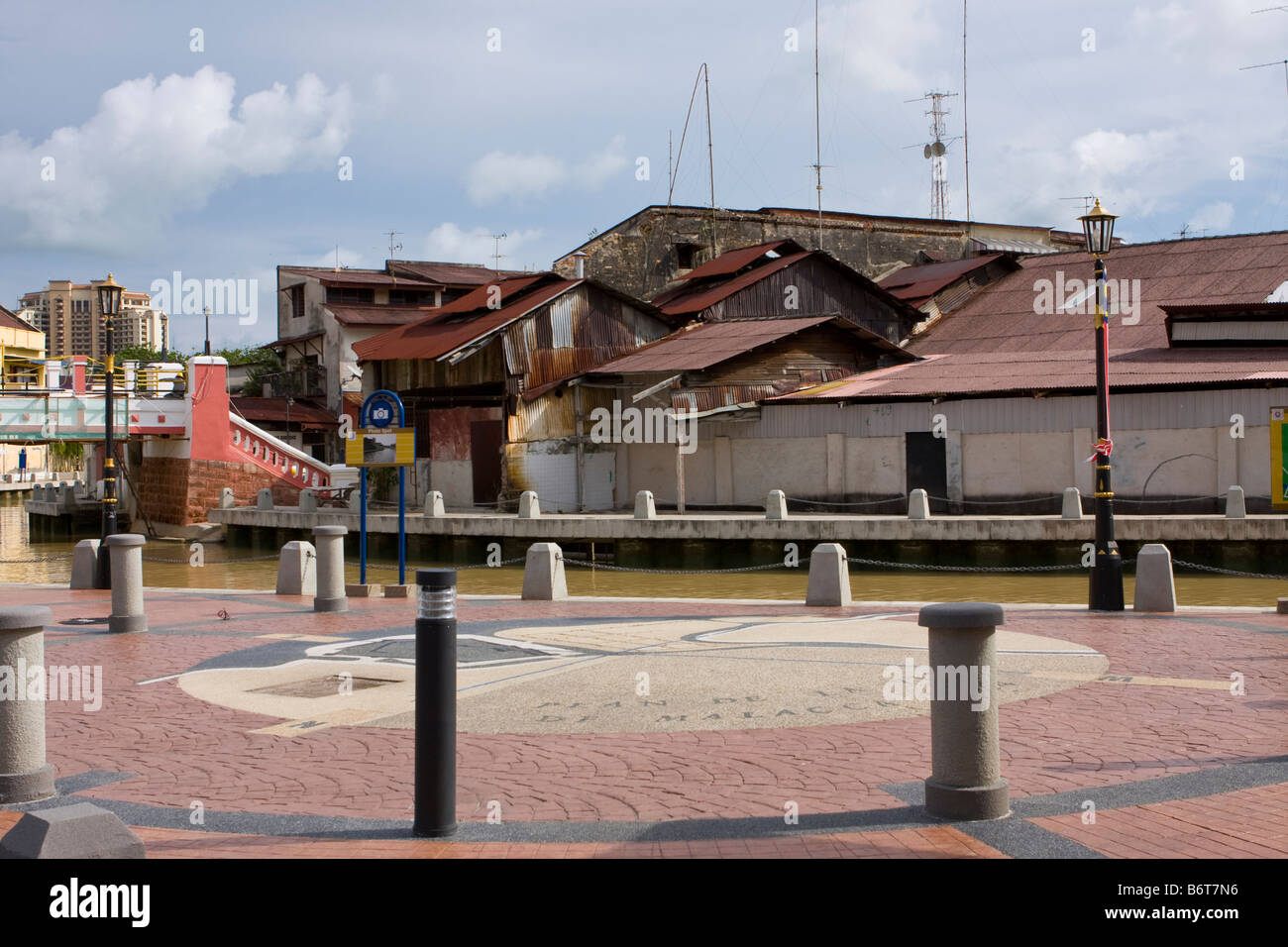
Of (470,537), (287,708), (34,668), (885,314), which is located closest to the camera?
(34,668)

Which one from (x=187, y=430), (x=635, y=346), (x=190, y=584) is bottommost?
(x=190, y=584)

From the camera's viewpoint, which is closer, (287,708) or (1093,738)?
(1093,738)

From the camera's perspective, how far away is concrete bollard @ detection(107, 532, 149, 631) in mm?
14359

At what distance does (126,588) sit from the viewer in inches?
570

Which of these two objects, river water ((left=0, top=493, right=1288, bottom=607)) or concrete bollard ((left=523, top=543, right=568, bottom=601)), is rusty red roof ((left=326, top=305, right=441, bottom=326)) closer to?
river water ((left=0, top=493, right=1288, bottom=607))

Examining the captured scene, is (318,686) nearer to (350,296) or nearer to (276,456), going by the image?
(276,456)

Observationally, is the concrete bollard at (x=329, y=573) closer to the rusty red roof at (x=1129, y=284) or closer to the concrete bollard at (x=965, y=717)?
the concrete bollard at (x=965, y=717)

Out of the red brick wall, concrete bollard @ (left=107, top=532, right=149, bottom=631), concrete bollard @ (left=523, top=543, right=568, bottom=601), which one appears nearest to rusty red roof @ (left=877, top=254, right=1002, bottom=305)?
the red brick wall

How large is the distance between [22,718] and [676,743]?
4.01m

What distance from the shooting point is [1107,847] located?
590 cm

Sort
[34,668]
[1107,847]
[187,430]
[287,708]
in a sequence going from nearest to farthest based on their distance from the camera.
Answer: [1107,847] → [34,668] → [287,708] → [187,430]
